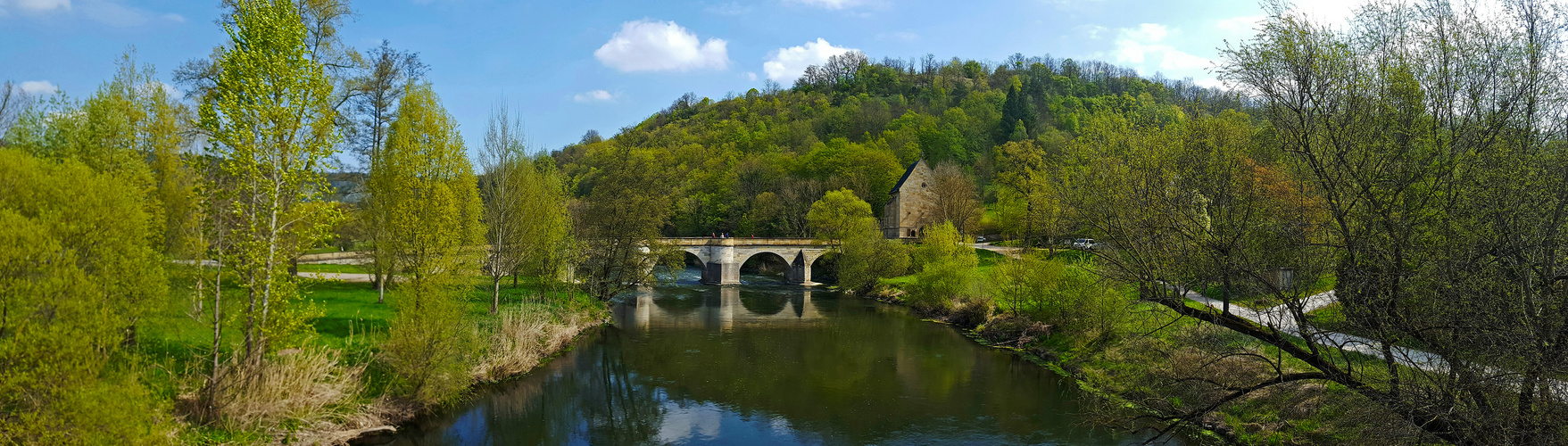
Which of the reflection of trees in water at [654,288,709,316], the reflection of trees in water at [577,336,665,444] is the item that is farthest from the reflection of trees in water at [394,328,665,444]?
the reflection of trees in water at [654,288,709,316]

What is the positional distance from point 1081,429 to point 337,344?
43.9 ft

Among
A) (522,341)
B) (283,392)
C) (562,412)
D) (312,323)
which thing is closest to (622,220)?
(522,341)

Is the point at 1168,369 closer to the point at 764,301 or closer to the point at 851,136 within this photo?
the point at 764,301

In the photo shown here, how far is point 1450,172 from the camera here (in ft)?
21.7

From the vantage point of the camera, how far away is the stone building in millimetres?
54344

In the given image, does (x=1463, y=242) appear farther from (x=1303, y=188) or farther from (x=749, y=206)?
(x=749, y=206)

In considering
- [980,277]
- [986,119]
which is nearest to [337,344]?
[980,277]

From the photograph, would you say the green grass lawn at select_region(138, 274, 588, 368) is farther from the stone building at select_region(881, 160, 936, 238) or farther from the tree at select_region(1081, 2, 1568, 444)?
the stone building at select_region(881, 160, 936, 238)

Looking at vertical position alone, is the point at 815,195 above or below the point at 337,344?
above

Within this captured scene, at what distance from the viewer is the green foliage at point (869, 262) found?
38219 mm

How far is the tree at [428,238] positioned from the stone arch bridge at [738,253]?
82.4 ft

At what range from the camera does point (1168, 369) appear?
13.6m

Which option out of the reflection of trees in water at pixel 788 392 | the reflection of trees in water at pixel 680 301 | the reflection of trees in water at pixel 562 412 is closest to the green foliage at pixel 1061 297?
the reflection of trees in water at pixel 788 392

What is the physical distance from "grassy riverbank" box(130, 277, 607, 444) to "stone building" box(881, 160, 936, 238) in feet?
130
